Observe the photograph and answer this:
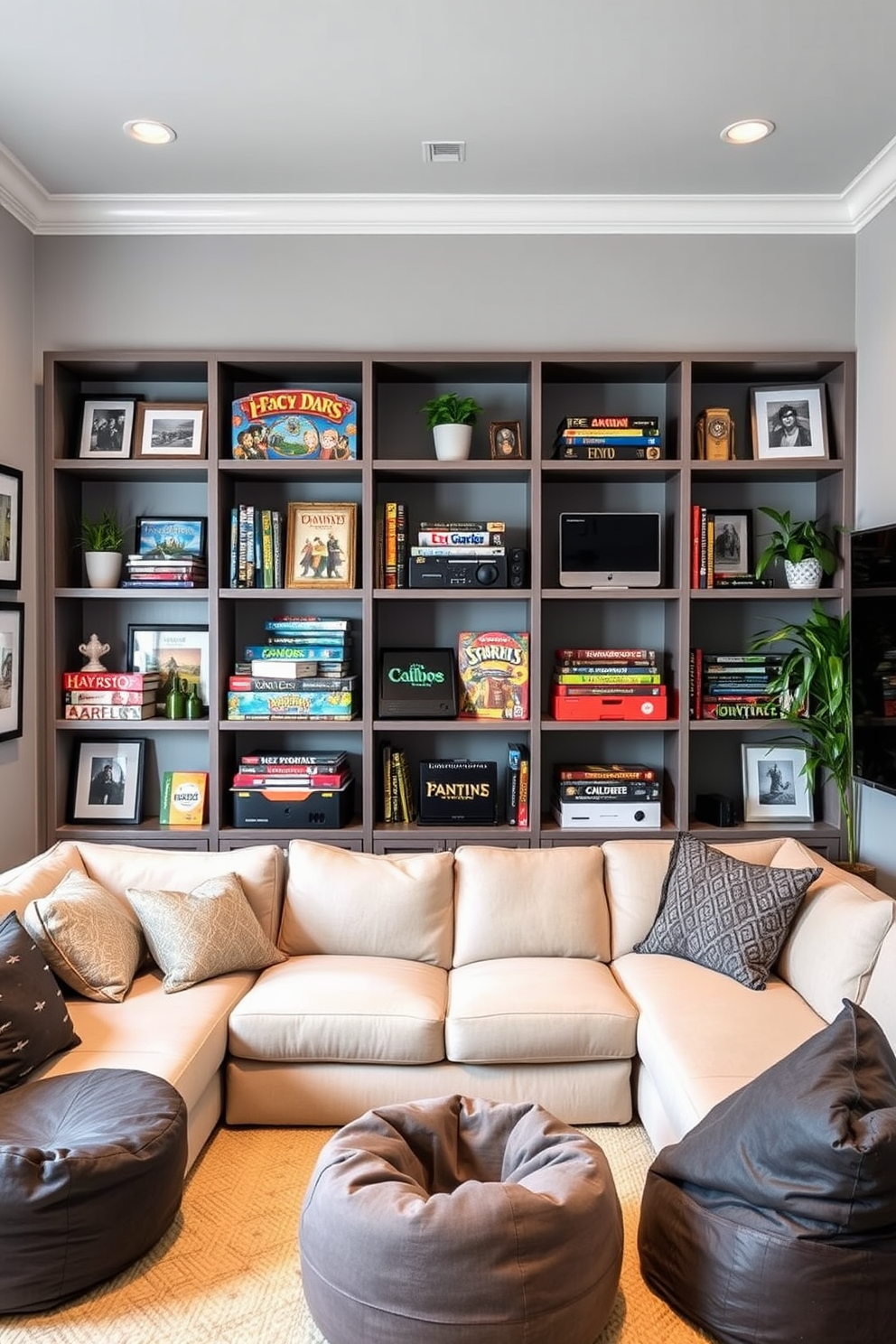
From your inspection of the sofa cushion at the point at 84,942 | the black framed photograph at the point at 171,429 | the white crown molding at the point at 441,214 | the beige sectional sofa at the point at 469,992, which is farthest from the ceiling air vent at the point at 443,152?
the sofa cushion at the point at 84,942

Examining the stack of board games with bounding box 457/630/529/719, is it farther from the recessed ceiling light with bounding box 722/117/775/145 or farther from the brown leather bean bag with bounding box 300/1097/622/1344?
the brown leather bean bag with bounding box 300/1097/622/1344

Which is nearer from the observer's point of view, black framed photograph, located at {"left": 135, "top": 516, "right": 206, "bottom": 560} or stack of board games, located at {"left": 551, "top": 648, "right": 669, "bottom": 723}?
stack of board games, located at {"left": 551, "top": 648, "right": 669, "bottom": 723}

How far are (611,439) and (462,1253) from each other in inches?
109

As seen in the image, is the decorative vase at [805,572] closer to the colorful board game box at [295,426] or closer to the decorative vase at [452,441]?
the decorative vase at [452,441]

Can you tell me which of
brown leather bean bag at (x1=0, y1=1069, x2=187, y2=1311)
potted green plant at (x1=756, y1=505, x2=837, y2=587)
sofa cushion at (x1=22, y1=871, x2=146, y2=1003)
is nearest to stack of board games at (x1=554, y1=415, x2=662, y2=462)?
potted green plant at (x1=756, y1=505, x2=837, y2=587)

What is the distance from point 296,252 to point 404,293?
1.43 feet

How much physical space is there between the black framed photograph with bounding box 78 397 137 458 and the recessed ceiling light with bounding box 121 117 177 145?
3.03ft

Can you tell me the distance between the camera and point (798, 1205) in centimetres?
172

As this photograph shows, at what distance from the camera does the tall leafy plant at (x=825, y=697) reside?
3576mm

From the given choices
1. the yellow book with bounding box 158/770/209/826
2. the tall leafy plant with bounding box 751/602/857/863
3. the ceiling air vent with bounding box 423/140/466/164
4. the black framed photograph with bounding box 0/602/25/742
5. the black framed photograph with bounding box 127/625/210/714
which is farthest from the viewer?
the black framed photograph with bounding box 127/625/210/714

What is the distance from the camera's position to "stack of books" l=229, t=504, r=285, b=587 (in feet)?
12.2

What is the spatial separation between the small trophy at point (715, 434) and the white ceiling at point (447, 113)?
2.35 feet

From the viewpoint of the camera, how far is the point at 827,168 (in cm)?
344

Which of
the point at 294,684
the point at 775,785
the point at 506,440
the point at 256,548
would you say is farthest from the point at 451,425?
the point at 775,785
